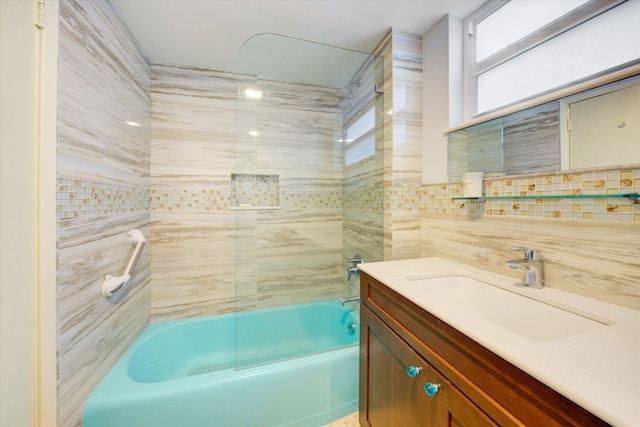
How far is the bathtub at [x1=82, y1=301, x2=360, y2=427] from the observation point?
3.63ft

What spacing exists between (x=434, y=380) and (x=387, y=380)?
0.30 m

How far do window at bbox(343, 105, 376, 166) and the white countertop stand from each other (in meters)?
1.19

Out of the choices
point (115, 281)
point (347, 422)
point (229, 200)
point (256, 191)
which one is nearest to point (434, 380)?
point (347, 422)

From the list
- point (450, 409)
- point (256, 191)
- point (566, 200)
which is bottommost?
point (450, 409)

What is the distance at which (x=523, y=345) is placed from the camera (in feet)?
1.74

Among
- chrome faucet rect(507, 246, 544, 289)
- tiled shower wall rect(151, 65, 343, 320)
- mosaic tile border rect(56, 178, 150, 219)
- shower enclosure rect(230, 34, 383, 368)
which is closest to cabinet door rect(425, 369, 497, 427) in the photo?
chrome faucet rect(507, 246, 544, 289)

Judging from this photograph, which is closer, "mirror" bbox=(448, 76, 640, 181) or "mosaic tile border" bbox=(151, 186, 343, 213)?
"mirror" bbox=(448, 76, 640, 181)

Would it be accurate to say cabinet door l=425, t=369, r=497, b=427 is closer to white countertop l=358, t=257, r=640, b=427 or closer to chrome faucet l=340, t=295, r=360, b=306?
white countertop l=358, t=257, r=640, b=427

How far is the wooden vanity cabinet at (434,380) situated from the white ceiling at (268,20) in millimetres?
1483

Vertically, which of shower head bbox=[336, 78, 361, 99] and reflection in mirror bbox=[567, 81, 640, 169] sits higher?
shower head bbox=[336, 78, 361, 99]

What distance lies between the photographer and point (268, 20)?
146 centimetres

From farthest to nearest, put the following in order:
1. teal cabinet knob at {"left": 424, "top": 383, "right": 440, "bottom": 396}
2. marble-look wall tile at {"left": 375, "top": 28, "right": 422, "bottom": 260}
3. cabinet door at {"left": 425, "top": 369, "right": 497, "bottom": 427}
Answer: marble-look wall tile at {"left": 375, "top": 28, "right": 422, "bottom": 260} < teal cabinet knob at {"left": 424, "top": 383, "right": 440, "bottom": 396} < cabinet door at {"left": 425, "top": 369, "right": 497, "bottom": 427}

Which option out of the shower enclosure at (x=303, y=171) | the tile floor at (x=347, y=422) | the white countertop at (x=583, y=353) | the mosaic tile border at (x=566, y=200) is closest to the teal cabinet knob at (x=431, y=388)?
the white countertop at (x=583, y=353)

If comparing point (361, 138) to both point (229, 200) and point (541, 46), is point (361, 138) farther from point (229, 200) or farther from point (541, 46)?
point (229, 200)
